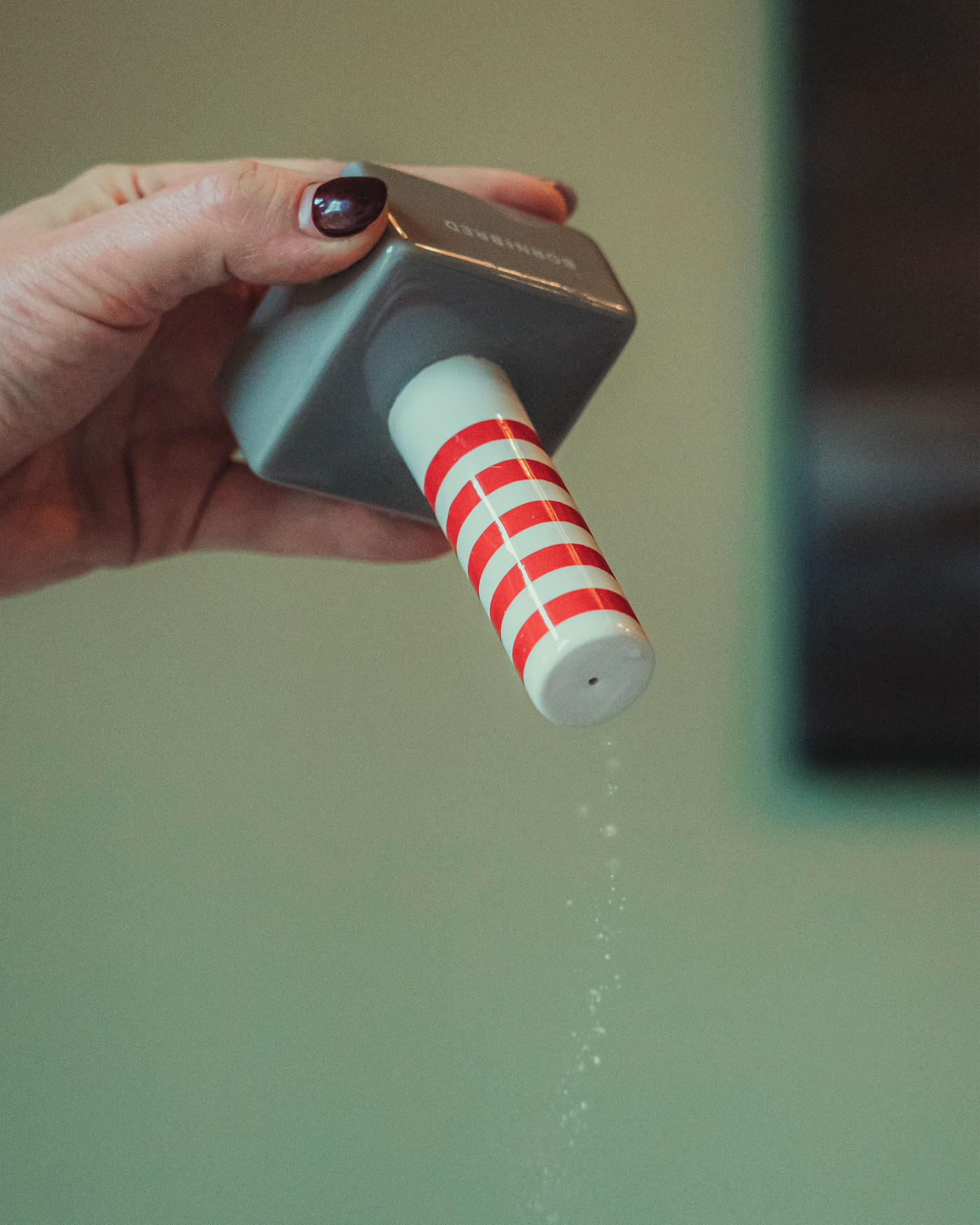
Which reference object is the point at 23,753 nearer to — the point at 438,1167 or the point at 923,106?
the point at 438,1167

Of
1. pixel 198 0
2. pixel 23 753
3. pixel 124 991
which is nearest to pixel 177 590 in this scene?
pixel 23 753

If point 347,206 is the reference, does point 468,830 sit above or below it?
below

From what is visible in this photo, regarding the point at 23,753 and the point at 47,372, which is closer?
the point at 47,372

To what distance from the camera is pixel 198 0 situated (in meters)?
0.69

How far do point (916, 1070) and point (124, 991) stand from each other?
51cm

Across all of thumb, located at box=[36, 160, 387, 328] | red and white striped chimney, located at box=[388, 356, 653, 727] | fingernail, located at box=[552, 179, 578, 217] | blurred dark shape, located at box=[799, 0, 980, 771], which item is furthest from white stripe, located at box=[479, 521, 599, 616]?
blurred dark shape, located at box=[799, 0, 980, 771]

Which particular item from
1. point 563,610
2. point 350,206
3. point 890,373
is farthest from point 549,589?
point 890,373

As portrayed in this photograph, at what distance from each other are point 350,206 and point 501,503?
0.11m

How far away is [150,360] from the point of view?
53 cm

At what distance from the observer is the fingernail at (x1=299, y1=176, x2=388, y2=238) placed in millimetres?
338

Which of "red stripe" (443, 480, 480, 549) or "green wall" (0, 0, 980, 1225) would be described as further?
"green wall" (0, 0, 980, 1225)

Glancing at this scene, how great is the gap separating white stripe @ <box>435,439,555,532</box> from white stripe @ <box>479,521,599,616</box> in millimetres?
32

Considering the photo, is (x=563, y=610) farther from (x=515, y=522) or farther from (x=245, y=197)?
(x=245, y=197)

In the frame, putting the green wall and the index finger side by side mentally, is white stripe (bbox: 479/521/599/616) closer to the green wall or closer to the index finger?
the index finger
